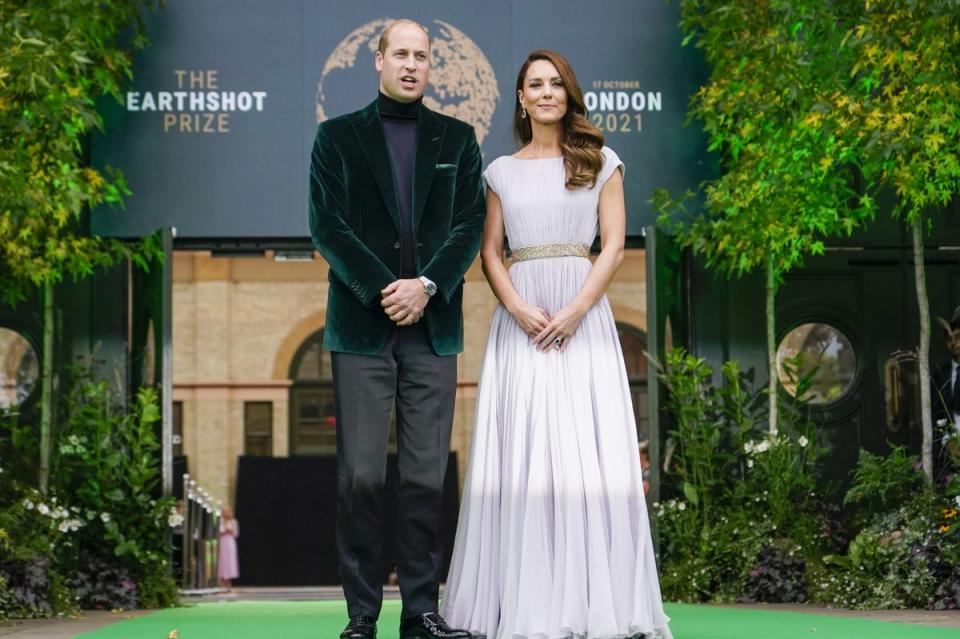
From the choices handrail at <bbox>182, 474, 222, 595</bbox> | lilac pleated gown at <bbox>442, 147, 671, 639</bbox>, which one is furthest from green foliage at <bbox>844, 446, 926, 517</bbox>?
handrail at <bbox>182, 474, 222, 595</bbox>

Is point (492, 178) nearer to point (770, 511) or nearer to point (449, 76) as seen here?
point (770, 511)

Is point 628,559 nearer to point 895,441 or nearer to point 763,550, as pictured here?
point 763,550

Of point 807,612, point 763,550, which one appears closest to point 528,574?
point 807,612

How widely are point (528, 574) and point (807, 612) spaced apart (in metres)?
3.45

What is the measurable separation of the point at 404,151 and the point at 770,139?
4651 millimetres

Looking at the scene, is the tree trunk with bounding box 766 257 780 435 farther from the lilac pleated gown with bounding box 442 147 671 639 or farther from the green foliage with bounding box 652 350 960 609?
the lilac pleated gown with bounding box 442 147 671 639

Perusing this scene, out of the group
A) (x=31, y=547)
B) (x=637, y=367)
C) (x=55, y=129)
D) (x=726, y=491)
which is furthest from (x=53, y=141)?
(x=637, y=367)

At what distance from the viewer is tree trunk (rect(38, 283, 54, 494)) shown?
891 centimetres

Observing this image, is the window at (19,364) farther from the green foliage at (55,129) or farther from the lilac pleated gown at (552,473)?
the lilac pleated gown at (552,473)

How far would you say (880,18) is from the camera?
8156mm

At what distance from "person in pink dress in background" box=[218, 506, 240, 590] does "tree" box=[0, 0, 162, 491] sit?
10.8m

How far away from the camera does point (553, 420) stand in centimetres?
475

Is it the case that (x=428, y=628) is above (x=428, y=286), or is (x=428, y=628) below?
below

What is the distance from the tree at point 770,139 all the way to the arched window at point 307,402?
17.1 m
